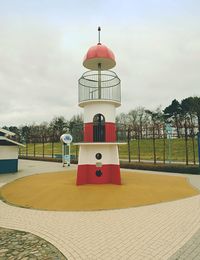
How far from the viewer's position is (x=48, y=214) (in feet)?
27.3

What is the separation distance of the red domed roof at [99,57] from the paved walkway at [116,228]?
830 centimetres

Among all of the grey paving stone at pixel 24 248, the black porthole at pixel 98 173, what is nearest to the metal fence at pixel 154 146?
the black porthole at pixel 98 173

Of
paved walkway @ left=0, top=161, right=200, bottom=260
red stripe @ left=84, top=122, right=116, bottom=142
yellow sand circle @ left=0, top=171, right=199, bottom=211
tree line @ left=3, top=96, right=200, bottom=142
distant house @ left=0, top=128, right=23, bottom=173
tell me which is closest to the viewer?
paved walkway @ left=0, top=161, right=200, bottom=260

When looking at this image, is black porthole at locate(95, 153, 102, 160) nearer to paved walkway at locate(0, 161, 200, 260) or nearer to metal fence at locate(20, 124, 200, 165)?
metal fence at locate(20, 124, 200, 165)

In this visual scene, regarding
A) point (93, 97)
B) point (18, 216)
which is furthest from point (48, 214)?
point (93, 97)

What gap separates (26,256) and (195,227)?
180 inches

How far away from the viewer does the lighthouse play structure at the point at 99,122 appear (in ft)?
42.8

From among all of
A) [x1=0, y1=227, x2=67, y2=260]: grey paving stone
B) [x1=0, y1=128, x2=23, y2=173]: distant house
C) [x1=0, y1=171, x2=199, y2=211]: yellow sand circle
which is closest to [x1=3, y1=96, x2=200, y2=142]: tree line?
[x1=0, y1=128, x2=23, y2=173]: distant house

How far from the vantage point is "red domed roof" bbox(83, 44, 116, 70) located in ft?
43.2

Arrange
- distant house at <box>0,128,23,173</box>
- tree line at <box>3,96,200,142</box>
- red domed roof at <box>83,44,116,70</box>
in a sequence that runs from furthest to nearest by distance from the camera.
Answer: tree line at <box>3,96,200,142</box>
distant house at <box>0,128,23,173</box>
red domed roof at <box>83,44,116,70</box>

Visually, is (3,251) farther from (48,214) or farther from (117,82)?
(117,82)

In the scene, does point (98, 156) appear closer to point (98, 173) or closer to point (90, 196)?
point (98, 173)

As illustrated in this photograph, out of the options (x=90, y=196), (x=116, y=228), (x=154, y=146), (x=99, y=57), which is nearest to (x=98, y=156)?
(x=90, y=196)

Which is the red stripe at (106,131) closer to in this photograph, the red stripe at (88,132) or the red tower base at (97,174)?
the red stripe at (88,132)
